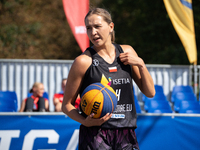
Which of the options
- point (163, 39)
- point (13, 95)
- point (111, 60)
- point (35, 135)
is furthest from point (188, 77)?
point (163, 39)

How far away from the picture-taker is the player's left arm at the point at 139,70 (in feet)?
7.47

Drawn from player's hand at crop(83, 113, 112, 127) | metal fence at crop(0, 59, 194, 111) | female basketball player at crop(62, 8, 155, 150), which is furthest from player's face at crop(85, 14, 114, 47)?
metal fence at crop(0, 59, 194, 111)

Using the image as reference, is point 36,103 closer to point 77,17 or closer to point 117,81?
point 77,17

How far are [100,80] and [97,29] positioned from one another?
403 mm

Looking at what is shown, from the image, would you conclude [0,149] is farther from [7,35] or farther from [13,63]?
[7,35]

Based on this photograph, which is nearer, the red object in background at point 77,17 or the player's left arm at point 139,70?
the player's left arm at point 139,70

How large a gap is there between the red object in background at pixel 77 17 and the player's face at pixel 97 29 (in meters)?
6.94

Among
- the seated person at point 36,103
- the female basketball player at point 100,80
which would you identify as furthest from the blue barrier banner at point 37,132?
the female basketball player at point 100,80

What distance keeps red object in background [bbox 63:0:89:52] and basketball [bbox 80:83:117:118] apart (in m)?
7.15

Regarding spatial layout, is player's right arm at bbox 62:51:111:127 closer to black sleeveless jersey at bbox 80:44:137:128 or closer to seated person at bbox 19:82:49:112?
black sleeveless jersey at bbox 80:44:137:128

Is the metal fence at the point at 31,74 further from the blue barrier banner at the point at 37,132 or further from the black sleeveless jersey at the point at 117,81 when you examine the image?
the black sleeveless jersey at the point at 117,81

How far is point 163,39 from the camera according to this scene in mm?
19219

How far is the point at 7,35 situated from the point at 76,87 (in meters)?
19.4

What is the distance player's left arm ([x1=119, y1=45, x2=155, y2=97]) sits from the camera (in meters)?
2.28
